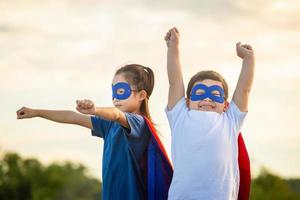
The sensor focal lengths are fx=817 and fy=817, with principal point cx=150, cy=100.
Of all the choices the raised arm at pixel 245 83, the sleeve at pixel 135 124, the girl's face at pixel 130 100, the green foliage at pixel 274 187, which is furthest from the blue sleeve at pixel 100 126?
the green foliage at pixel 274 187

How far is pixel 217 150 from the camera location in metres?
7.37

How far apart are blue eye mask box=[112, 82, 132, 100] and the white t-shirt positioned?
2.36 ft

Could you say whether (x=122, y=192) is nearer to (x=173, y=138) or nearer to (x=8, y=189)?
(x=173, y=138)

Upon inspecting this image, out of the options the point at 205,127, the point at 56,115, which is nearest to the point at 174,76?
the point at 205,127

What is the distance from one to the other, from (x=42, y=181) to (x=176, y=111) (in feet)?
214

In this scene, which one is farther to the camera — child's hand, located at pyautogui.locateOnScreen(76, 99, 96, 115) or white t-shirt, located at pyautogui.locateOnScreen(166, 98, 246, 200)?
white t-shirt, located at pyautogui.locateOnScreen(166, 98, 246, 200)

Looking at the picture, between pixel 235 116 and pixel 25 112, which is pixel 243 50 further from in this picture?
pixel 25 112

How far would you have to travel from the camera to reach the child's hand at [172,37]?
7793mm

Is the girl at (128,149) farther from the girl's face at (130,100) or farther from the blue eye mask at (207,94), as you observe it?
the blue eye mask at (207,94)

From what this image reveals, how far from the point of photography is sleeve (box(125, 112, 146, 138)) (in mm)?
7930

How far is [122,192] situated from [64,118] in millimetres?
931

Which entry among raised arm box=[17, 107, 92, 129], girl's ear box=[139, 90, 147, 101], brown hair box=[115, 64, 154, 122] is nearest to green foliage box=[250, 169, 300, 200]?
brown hair box=[115, 64, 154, 122]

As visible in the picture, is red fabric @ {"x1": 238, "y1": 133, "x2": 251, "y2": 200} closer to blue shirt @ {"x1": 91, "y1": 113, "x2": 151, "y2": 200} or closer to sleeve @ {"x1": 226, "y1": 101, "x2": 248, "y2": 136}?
sleeve @ {"x1": 226, "y1": 101, "x2": 248, "y2": 136}

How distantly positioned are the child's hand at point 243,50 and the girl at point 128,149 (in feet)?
3.75
